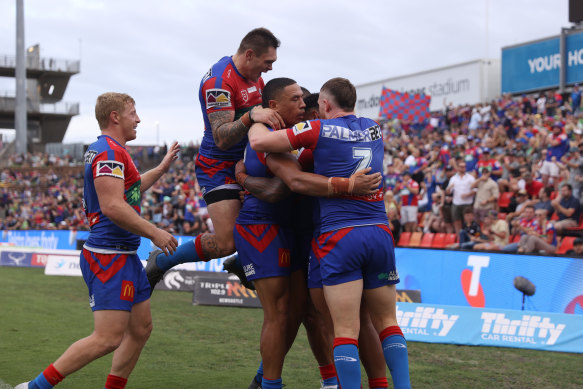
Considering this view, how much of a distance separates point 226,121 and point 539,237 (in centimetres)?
885

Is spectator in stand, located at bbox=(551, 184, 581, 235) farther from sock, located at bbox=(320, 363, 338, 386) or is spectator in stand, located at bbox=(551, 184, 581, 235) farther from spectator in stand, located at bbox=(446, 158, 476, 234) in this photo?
sock, located at bbox=(320, 363, 338, 386)

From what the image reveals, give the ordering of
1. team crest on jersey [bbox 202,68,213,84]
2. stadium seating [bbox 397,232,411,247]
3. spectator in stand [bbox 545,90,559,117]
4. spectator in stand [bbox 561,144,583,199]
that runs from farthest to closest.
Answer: spectator in stand [bbox 545,90,559,117] → stadium seating [bbox 397,232,411,247] → spectator in stand [bbox 561,144,583,199] → team crest on jersey [bbox 202,68,213,84]

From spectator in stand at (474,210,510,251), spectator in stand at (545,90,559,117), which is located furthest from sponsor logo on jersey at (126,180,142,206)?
spectator in stand at (545,90,559,117)

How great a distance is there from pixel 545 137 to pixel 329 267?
13.0m

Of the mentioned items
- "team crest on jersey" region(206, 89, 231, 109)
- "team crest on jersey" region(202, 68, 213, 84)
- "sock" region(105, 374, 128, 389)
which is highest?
"team crest on jersey" region(202, 68, 213, 84)

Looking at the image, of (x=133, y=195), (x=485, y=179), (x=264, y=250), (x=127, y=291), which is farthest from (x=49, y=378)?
(x=485, y=179)

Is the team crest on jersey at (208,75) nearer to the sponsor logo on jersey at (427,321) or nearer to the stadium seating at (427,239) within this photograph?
the sponsor logo on jersey at (427,321)

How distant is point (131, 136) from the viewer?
17.8 feet

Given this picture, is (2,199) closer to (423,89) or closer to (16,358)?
(423,89)

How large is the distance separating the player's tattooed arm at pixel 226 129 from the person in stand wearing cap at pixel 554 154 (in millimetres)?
10572

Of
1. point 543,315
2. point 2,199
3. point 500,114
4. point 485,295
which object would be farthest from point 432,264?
point 2,199

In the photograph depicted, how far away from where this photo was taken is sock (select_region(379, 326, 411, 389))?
500 cm

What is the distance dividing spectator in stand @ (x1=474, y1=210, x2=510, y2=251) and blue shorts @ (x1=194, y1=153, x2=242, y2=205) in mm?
8543

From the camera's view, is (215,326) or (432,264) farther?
(432,264)
